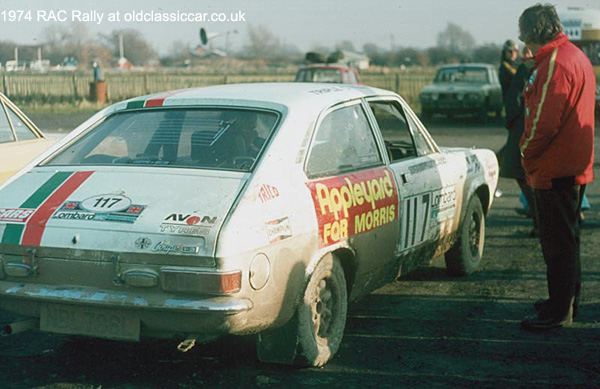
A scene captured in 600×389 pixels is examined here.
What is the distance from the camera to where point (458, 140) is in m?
19.2

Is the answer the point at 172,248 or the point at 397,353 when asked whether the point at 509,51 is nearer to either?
the point at 397,353

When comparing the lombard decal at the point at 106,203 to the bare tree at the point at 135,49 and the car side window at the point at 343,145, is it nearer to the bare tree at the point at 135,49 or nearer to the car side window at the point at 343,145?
the car side window at the point at 343,145

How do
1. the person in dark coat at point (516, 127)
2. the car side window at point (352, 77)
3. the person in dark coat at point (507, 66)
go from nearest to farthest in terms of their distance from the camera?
the person in dark coat at point (516, 127) → the person in dark coat at point (507, 66) → the car side window at point (352, 77)

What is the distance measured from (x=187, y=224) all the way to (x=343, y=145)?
1.42 meters

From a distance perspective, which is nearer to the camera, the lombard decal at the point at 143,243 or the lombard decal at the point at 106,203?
the lombard decal at the point at 143,243

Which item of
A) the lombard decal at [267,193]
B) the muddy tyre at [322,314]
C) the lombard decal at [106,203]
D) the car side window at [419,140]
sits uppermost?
the car side window at [419,140]

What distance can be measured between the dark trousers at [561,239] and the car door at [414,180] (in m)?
0.77

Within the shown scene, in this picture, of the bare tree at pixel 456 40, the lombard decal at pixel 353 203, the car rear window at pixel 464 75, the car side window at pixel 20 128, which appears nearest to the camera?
the lombard decal at pixel 353 203

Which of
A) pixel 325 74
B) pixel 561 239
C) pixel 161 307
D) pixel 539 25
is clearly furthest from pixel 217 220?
pixel 325 74

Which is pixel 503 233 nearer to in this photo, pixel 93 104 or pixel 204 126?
pixel 204 126

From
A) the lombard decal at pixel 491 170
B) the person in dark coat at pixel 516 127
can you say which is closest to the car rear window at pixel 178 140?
the lombard decal at pixel 491 170

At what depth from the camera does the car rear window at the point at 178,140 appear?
15.2 feet

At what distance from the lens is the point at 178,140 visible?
4.87 metres

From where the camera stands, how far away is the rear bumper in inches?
153
